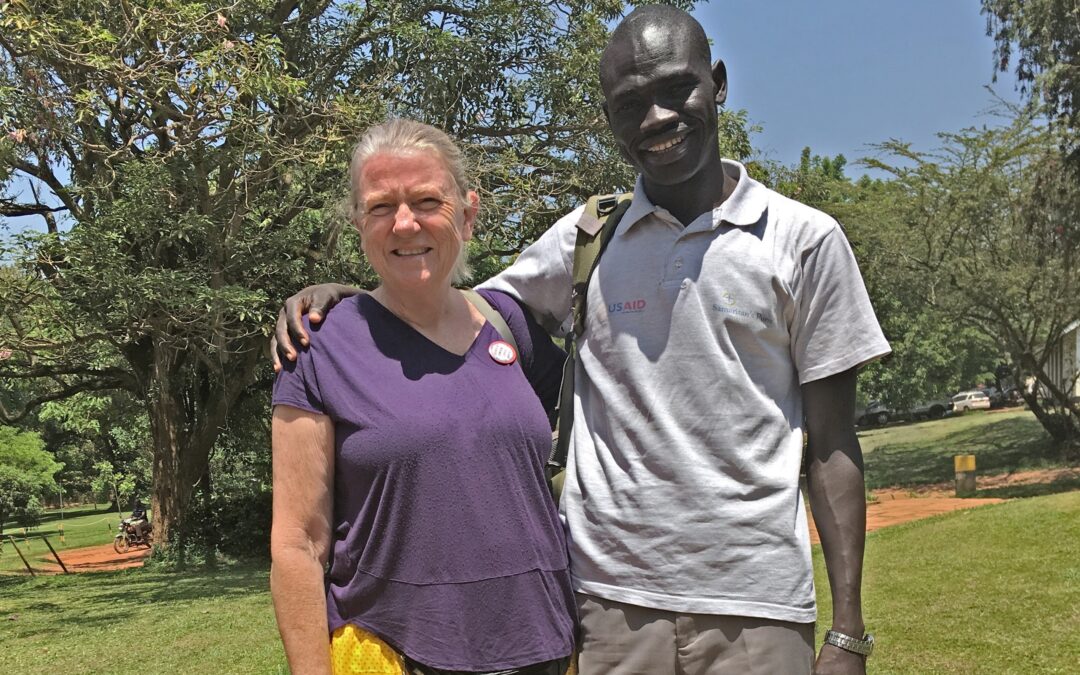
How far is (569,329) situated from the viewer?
2469 mm

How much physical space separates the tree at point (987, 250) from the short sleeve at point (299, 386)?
20.0 metres

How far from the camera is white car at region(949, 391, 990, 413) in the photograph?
50.9 meters

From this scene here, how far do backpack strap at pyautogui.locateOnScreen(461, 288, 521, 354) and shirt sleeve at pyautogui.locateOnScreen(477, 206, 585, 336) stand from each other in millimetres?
99

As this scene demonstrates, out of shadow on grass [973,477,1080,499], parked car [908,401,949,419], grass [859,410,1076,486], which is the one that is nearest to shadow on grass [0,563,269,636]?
shadow on grass [973,477,1080,499]

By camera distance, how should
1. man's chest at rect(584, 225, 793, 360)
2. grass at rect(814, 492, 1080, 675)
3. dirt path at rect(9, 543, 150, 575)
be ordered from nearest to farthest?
1. man's chest at rect(584, 225, 793, 360)
2. grass at rect(814, 492, 1080, 675)
3. dirt path at rect(9, 543, 150, 575)

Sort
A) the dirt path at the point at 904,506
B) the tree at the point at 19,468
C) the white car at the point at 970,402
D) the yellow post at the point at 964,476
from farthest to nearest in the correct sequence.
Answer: the white car at the point at 970,402, the tree at the point at 19,468, the yellow post at the point at 964,476, the dirt path at the point at 904,506

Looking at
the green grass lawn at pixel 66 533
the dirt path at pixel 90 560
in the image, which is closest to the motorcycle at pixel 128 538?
the dirt path at pixel 90 560

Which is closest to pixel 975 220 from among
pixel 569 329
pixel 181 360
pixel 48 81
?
pixel 181 360

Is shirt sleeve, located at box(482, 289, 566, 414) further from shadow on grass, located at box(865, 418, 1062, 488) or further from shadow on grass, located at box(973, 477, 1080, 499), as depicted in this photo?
shadow on grass, located at box(865, 418, 1062, 488)

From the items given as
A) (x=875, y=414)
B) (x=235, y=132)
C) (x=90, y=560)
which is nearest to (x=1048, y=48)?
(x=235, y=132)

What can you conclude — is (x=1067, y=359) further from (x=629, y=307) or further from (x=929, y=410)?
(x=629, y=307)

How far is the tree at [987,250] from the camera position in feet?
68.4

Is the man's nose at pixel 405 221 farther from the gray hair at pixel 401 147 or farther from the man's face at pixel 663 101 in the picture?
the man's face at pixel 663 101

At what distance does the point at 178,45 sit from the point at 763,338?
10538 mm
